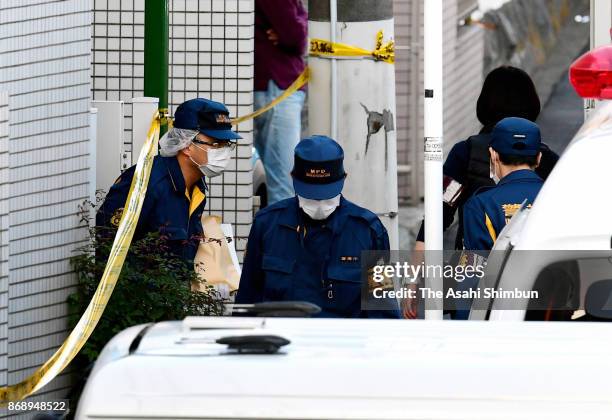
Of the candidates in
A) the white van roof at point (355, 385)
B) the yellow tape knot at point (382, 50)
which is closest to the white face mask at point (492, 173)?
the yellow tape knot at point (382, 50)

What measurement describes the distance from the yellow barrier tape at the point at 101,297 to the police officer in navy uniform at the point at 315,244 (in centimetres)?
53

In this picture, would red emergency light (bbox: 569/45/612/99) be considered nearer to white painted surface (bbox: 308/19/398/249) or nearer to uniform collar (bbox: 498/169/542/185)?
uniform collar (bbox: 498/169/542/185)

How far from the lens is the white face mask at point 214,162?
259 inches

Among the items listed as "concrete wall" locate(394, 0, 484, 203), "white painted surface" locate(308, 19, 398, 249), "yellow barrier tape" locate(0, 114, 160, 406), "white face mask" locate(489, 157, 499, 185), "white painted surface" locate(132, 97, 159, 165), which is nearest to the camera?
"yellow barrier tape" locate(0, 114, 160, 406)

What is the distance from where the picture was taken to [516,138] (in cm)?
616

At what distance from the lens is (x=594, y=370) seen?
8.88 feet

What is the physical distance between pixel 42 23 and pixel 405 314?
201cm

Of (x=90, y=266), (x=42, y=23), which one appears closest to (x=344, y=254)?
(x=90, y=266)

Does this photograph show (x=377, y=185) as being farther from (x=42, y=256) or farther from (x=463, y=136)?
(x=463, y=136)

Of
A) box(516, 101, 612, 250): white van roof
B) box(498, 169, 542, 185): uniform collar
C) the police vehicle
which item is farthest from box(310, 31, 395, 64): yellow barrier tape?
the police vehicle

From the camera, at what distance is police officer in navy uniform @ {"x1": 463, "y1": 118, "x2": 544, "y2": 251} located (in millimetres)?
5777

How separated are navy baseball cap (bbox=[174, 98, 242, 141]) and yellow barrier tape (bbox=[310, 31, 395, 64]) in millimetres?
717

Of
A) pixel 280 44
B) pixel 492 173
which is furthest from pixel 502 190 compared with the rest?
pixel 280 44

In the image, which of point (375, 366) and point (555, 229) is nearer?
point (375, 366)
